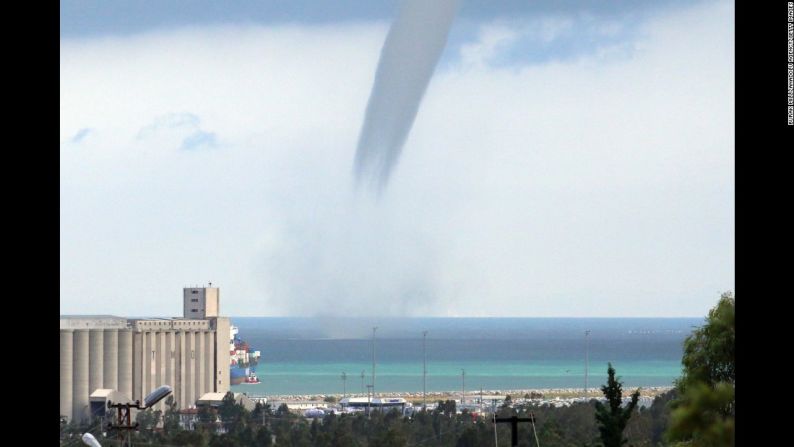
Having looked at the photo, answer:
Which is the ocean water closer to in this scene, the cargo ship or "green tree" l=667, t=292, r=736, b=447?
the cargo ship

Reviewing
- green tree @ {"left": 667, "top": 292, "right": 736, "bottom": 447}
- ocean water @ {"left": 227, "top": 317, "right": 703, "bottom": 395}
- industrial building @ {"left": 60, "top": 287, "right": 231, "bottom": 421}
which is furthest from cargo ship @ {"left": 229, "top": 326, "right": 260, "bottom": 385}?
green tree @ {"left": 667, "top": 292, "right": 736, "bottom": 447}

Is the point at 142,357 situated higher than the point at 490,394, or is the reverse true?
the point at 142,357

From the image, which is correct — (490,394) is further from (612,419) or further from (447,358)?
(612,419)

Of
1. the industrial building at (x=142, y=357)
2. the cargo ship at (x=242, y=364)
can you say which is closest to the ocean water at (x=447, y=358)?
the cargo ship at (x=242, y=364)

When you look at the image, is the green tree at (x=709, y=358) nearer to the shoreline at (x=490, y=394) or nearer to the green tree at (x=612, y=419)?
the green tree at (x=612, y=419)

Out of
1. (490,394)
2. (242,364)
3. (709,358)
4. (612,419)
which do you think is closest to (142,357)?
(490,394)

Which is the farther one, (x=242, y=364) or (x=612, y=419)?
(x=242, y=364)
